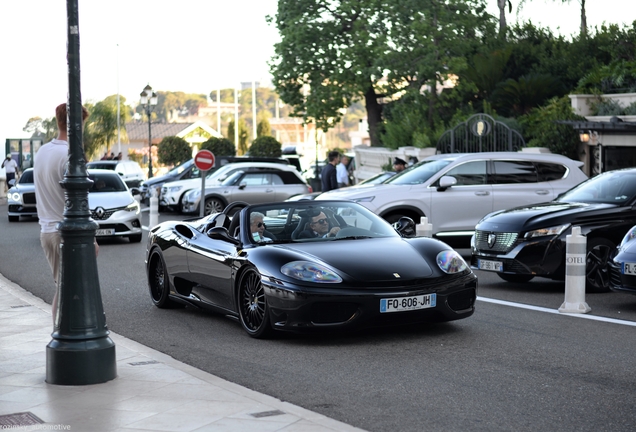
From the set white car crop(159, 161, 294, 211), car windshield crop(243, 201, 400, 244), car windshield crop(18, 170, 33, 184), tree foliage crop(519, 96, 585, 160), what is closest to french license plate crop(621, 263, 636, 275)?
car windshield crop(243, 201, 400, 244)

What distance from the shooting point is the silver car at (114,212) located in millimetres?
20547

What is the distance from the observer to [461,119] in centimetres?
3600

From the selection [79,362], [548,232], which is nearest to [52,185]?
[79,362]

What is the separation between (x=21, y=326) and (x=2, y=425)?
A: 166 inches

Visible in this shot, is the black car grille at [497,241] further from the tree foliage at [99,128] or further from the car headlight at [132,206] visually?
the tree foliage at [99,128]

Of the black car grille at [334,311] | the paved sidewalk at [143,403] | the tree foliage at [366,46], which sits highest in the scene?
the tree foliage at [366,46]

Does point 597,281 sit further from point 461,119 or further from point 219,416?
point 461,119

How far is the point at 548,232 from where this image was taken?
1258 centimetres

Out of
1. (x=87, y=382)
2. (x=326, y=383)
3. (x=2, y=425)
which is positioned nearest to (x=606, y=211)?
(x=326, y=383)

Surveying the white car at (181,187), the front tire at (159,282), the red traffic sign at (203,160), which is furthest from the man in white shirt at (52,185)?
the white car at (181,187)

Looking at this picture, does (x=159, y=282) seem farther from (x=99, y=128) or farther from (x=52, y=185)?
(x=99, y=128)

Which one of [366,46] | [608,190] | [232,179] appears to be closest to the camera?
[608,190]

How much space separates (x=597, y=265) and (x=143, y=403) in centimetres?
753

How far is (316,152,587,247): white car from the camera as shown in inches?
679
